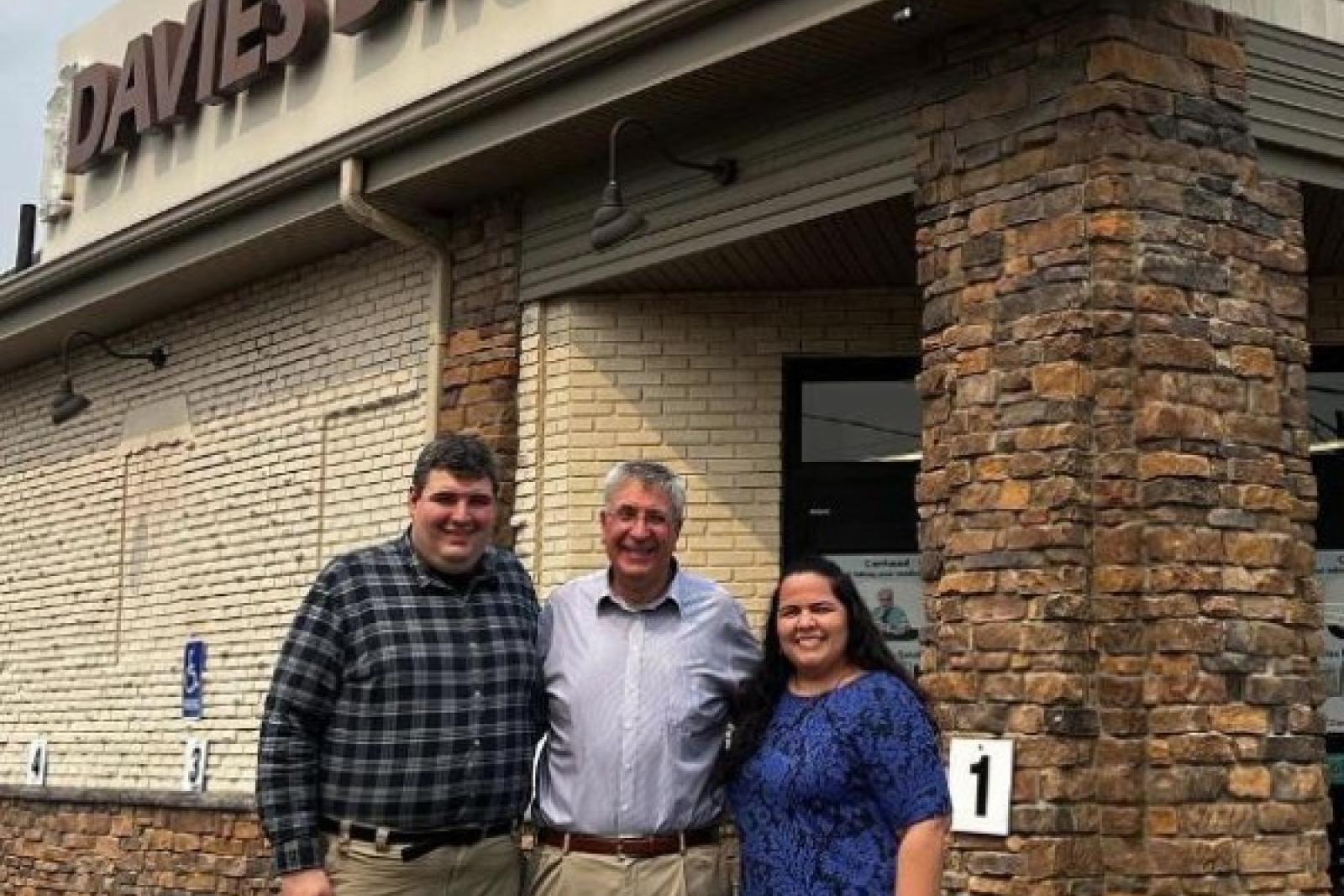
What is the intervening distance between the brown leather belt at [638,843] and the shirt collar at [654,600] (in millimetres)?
529

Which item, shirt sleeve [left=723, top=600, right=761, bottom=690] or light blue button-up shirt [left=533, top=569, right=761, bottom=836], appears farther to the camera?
shirt sleeve [left=723, top=600, right=761, bottom=690]

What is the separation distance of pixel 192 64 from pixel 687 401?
14.2 ft

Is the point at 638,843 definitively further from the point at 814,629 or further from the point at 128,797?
the point at 128,797

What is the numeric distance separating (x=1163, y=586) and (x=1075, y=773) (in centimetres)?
69

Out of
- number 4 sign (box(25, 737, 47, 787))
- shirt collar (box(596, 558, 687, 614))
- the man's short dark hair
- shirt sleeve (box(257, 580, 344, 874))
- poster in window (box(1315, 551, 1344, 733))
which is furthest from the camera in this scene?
number 4 sign (box(25, 737, 47, 787))

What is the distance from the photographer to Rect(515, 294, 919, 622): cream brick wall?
8.48 meters

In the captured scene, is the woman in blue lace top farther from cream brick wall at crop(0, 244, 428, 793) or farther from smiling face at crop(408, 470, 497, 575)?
cream brick wall at crop(0, 244, 428, 793)

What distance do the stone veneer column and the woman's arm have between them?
5.05 meters

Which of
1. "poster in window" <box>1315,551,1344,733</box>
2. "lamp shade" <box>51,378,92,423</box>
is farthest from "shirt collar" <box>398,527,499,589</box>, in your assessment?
"lamp shade" <box>51,378,92,423</box>

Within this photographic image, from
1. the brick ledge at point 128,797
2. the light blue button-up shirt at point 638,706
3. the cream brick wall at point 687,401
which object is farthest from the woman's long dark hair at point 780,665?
the brick ledge at point 128,797

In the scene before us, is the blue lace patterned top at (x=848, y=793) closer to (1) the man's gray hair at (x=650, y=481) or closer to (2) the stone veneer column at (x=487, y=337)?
(1) the man's gray hair at (x=650, y=481)

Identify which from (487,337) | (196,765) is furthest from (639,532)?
(196,765)

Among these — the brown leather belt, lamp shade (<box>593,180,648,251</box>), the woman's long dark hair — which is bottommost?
the brown leather belt

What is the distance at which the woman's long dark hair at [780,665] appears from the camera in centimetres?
396
